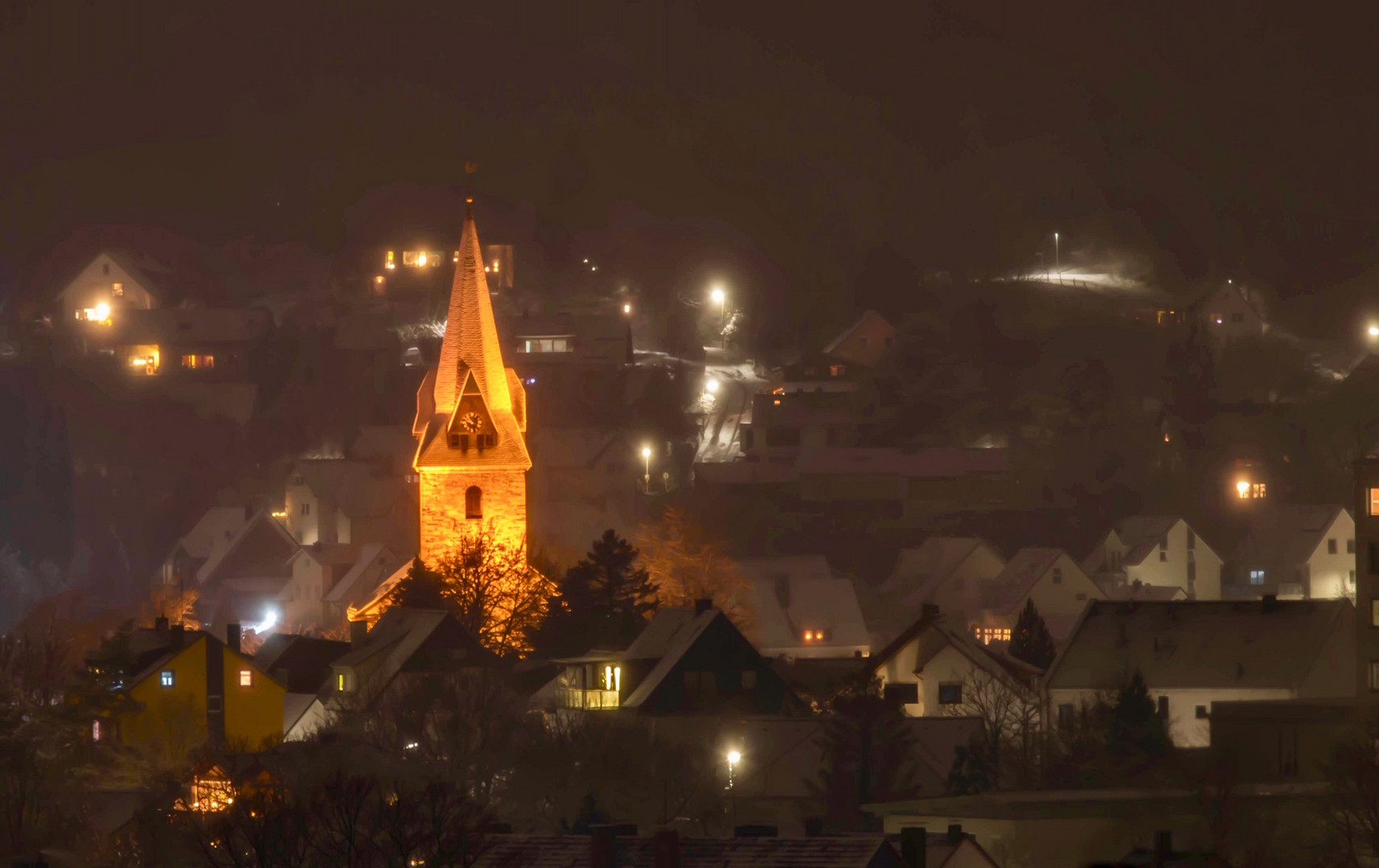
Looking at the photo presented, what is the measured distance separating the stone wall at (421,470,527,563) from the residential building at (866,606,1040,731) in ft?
35.5

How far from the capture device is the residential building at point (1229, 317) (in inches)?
7101

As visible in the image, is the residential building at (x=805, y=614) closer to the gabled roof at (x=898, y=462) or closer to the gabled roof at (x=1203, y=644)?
the gabled roof at (x=898, y=462)

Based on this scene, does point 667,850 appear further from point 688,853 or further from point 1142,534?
point 1142,534

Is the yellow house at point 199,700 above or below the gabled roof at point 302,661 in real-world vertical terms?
below

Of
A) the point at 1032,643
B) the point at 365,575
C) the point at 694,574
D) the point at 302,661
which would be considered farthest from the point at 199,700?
the point at 365,575

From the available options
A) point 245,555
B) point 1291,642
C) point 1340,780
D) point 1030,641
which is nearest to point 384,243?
point 245,555

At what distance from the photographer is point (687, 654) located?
70.1m

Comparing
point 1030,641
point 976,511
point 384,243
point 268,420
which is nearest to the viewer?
point 1030,641

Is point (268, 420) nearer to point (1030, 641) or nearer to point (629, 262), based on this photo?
point (629, 262)

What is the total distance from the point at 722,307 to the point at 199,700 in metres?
117

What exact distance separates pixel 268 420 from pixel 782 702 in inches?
3909

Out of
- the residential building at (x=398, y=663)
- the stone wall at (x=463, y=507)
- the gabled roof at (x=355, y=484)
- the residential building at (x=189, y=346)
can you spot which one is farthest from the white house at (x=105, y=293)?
the residential building at (x=398, y=663)

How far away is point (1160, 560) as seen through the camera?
13550cm

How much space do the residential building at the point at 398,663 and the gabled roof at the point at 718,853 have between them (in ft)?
83.8
